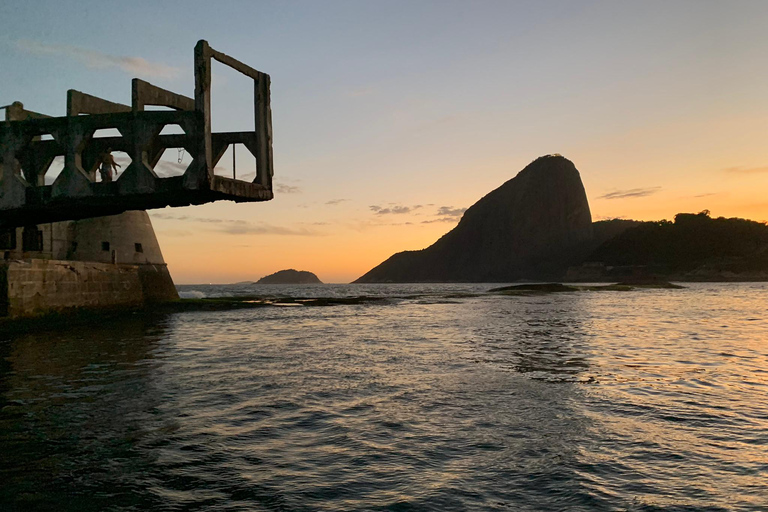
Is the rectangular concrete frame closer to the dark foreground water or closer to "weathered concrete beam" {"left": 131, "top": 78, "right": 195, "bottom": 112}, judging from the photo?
"weathered concrete beam" {"left": 131, "top": 78, "right": 195, "bottom": 112}

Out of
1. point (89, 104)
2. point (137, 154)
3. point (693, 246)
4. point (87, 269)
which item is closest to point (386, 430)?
point (137, 154)

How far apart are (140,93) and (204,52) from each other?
11.2 feet

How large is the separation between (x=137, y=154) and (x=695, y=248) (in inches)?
6588

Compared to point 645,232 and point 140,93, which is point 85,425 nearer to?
point 140,93

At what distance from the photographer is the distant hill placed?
140250 mm

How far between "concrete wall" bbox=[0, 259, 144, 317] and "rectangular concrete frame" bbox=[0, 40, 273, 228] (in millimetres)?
9719

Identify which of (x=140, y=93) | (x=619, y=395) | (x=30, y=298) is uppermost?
(x=140, y=93)

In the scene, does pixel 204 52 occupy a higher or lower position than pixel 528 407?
higher

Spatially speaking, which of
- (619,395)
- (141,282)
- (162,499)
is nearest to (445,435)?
(162,499)

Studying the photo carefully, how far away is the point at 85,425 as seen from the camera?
8.44m

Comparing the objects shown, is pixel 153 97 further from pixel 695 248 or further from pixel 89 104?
pixel 695 248

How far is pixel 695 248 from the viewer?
151500mm

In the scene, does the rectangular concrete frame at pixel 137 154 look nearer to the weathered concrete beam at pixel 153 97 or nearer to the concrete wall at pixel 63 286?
the weathered concrete beam at pixel 153 97

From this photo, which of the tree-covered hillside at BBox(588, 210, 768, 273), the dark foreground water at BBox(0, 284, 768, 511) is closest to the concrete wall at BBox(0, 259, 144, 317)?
the dark foreground water at BBox(0, 284, 768, 511)
